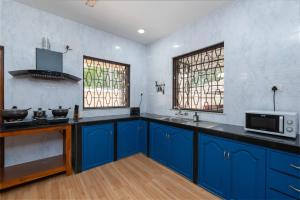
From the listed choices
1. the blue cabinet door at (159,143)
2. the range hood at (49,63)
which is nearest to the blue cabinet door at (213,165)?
the blue cabinet door at (159,143)

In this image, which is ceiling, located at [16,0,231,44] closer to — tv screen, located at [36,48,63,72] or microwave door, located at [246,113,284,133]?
tv screen, located at [36,48,63,72]

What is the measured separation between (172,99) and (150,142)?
100cm

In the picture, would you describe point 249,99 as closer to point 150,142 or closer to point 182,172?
point 182,172

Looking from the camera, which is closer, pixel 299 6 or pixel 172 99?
pixel 299 6

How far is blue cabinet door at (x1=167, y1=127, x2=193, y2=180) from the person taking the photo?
6.89 ft

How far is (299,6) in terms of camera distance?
153cm

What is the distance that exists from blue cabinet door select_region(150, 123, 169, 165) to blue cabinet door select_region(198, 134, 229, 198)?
0.69 meters

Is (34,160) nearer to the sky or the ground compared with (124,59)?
nearer to the ground

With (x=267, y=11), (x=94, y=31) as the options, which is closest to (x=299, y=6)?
(x=267, y=11)

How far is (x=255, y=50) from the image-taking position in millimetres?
1846

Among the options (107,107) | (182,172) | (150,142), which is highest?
(107,107)

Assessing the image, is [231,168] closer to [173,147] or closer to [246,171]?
[246,171]


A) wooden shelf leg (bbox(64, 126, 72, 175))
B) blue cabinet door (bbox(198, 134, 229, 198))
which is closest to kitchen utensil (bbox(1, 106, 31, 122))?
wooden shelf leg (bbox(64, 126, 72, 175))

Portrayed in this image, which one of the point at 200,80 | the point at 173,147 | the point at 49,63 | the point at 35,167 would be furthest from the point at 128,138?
the point at 49,63
